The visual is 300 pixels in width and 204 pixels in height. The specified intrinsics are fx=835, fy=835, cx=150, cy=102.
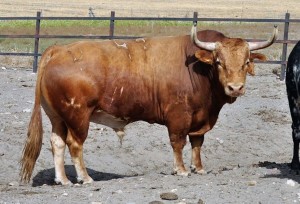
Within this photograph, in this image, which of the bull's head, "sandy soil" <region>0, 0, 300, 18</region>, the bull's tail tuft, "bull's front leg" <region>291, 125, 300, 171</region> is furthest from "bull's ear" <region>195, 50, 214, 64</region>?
"sandy soil" <region>0, 0, 300, 18</region>

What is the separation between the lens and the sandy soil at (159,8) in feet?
171

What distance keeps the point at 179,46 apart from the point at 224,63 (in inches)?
35.4

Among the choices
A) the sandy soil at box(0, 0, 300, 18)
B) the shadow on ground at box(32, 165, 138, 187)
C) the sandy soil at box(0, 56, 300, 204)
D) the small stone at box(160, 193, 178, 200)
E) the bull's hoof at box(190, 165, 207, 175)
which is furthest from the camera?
the sandy soil at box(0, 0, 300, 18)

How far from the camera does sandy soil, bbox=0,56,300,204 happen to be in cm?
898

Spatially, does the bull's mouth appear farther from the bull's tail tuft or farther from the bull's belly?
the bull's tail tuft

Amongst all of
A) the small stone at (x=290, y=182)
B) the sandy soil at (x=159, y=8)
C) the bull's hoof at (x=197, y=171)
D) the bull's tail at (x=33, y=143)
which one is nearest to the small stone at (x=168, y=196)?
the small stone at (x=290, y=182)

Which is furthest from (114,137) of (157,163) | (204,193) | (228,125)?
(204,193)

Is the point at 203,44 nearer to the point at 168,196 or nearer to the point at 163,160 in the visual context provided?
the point at 168,196

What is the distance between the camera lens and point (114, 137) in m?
13.3

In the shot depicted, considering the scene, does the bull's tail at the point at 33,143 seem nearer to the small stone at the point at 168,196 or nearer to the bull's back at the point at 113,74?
the bull's back at the point at 113,74

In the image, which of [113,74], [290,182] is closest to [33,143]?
[113,74]

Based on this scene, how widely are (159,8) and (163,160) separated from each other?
4506cm

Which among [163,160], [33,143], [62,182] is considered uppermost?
[33,143]

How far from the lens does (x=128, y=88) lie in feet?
34.0
